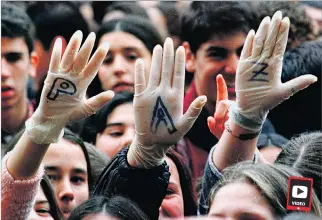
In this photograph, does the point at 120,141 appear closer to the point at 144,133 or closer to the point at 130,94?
the point at 130,94

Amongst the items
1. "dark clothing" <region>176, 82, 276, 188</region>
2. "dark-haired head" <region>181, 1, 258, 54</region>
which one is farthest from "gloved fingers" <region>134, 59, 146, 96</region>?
"dark-haired head" <region>181, 1, 258, 54</region>

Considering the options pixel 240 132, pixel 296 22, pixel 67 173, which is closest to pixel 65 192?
pixel 67 173

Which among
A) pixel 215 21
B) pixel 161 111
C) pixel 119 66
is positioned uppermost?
pixel 215 21

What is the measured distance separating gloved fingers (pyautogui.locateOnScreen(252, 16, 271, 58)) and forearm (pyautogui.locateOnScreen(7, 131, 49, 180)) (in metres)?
0.48

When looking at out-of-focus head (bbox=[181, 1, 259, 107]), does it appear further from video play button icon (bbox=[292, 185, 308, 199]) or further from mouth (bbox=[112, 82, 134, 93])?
video play button icon (bbox=[292, 185, 308, 199])

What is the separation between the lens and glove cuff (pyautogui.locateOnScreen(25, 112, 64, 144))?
2.02m

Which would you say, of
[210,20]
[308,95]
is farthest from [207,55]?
[308,95]

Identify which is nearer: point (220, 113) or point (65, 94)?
point (65, 94)

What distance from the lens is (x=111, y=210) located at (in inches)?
78.5

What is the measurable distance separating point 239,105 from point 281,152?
191 mm

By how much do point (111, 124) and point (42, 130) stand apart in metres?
0.48

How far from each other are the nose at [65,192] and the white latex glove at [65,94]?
0.85ft

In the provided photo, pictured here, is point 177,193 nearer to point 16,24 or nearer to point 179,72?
point 179,72

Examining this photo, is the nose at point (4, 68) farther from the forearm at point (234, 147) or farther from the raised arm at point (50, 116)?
the forearm at point (234, 147)
